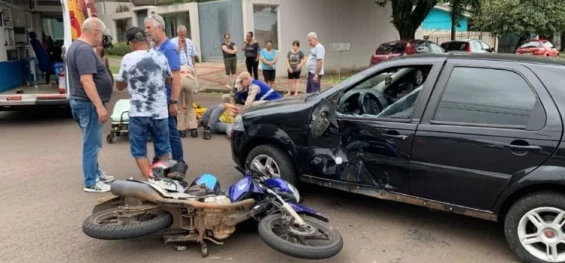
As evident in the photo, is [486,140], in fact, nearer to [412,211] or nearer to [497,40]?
[412,211]

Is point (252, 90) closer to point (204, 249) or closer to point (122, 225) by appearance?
point (204, 249)


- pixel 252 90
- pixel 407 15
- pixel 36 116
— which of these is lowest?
pixel 36 116

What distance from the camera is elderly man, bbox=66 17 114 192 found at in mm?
4777

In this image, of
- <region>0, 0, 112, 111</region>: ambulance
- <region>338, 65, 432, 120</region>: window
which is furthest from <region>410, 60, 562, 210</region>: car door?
<region>0, 0, 112, 111</region>: ambulance

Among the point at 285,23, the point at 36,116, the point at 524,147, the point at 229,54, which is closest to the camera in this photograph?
the point at 524,147

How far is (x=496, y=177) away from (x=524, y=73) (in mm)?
817

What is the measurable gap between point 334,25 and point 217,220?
18721mm

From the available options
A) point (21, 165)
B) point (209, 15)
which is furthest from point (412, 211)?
point (209, 15)

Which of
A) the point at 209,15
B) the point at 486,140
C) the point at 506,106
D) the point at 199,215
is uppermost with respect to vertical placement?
the point at 209,15

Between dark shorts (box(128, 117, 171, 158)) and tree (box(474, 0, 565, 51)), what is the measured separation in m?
28.1

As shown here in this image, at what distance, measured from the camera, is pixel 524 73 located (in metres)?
3.66

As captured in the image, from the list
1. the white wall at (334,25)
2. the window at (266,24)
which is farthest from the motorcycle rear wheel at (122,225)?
the window at (266,24)

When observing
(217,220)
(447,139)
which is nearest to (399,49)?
(447,139)

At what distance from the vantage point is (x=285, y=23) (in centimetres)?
1895
